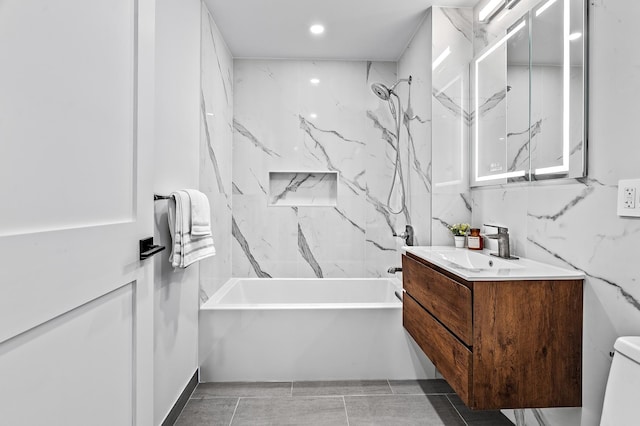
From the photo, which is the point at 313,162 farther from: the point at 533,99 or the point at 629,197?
the point at 629,197

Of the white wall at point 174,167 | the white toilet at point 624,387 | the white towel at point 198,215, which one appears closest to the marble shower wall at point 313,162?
the white wall at point 174,167

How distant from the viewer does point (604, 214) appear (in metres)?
1.36

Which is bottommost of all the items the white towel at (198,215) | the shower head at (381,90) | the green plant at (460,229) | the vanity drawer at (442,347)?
the vanity drawer at (442,347)

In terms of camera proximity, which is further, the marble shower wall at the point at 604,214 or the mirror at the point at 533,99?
the mirror at the point at 533,99

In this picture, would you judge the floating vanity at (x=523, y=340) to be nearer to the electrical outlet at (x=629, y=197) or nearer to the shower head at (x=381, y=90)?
the electrical outlet at (x=629, y=197)

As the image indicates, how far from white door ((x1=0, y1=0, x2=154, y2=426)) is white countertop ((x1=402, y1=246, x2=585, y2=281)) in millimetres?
1230

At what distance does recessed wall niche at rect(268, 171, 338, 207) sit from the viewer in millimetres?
3459

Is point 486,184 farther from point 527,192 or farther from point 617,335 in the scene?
point 617,335

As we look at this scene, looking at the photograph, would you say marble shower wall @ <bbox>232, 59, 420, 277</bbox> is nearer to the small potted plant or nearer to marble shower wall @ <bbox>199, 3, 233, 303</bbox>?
marble shower wall @ <bbox>199, 3, 233, 303</bbox>

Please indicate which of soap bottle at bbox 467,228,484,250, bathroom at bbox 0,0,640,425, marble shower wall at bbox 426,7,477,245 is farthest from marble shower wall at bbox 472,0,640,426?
marble shower wall at bbox 426,7,477,245

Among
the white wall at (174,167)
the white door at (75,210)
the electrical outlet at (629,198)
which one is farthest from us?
the white wall at (174,167)

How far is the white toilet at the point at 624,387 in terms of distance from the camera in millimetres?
1048

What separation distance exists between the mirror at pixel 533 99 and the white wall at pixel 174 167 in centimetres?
179

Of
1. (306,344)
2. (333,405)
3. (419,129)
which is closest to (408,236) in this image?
(419,129)
